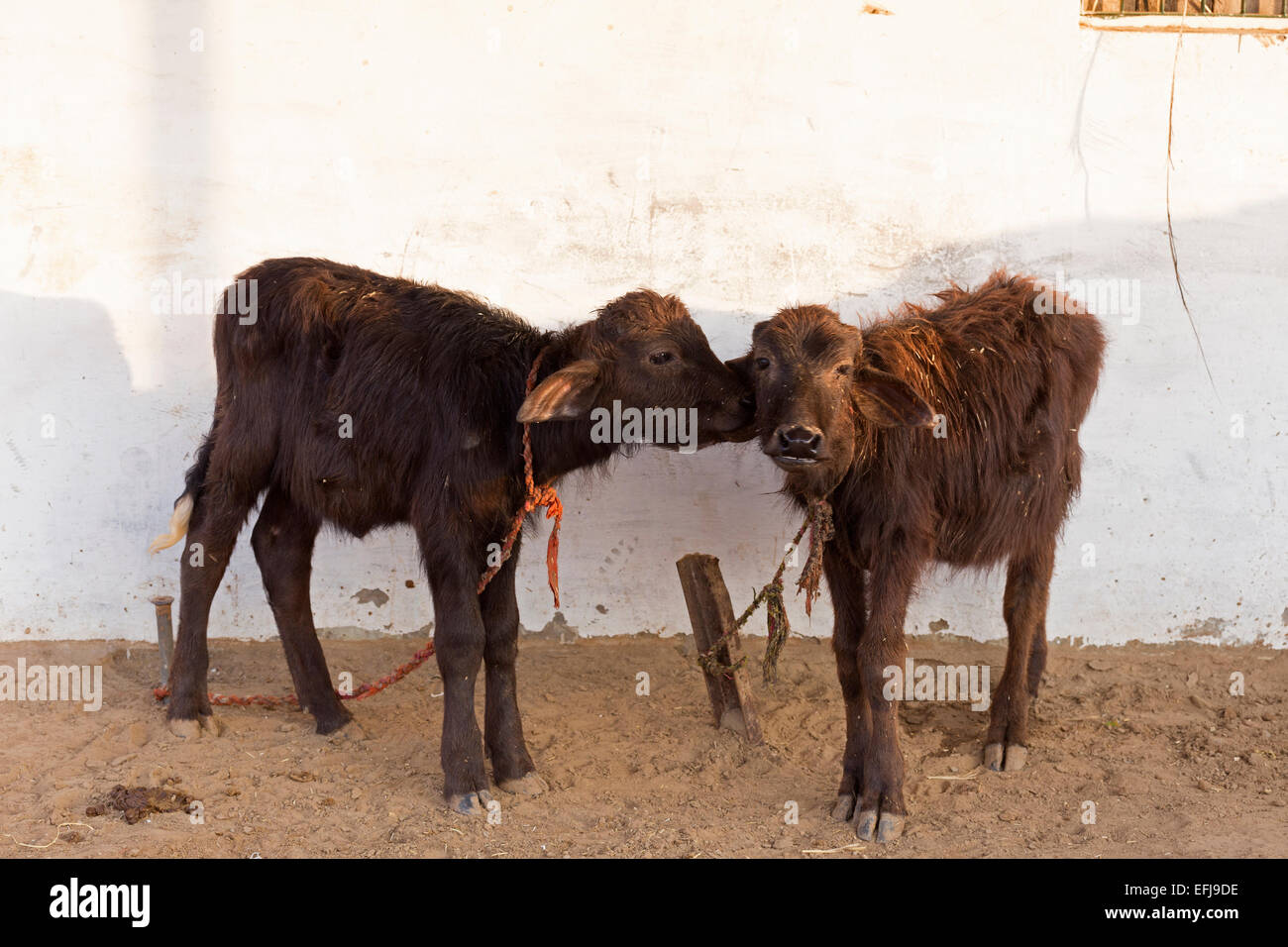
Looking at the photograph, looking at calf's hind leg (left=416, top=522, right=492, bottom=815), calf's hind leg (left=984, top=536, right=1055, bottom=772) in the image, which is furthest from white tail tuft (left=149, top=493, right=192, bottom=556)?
calf's hind leg (left=984, top=536, right=1055, bottom=772)

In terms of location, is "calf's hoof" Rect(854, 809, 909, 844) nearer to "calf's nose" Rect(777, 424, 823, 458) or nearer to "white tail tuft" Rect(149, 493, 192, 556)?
"calf's nose" Rect(777, 424, 823, 458)

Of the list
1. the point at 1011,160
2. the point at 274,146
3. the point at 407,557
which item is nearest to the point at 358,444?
the point at 407,557

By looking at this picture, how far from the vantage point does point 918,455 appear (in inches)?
185

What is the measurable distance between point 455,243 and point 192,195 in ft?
4.58

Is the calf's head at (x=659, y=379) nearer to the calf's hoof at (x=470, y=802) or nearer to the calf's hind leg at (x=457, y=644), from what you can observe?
the calf's hind leg at (x=457, y=644)

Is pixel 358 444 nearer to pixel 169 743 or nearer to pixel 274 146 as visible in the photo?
pixel 169 743

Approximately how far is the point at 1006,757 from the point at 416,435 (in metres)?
2.95

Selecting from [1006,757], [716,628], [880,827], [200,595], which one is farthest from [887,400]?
[200,595]

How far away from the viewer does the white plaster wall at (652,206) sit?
238 inches

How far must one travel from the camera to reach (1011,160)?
611 centimetres

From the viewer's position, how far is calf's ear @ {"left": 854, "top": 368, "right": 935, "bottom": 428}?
14.7 feet

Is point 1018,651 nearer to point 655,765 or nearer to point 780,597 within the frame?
point 780,597

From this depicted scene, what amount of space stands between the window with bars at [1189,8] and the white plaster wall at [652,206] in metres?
0.20

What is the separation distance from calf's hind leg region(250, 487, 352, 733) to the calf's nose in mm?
2466
